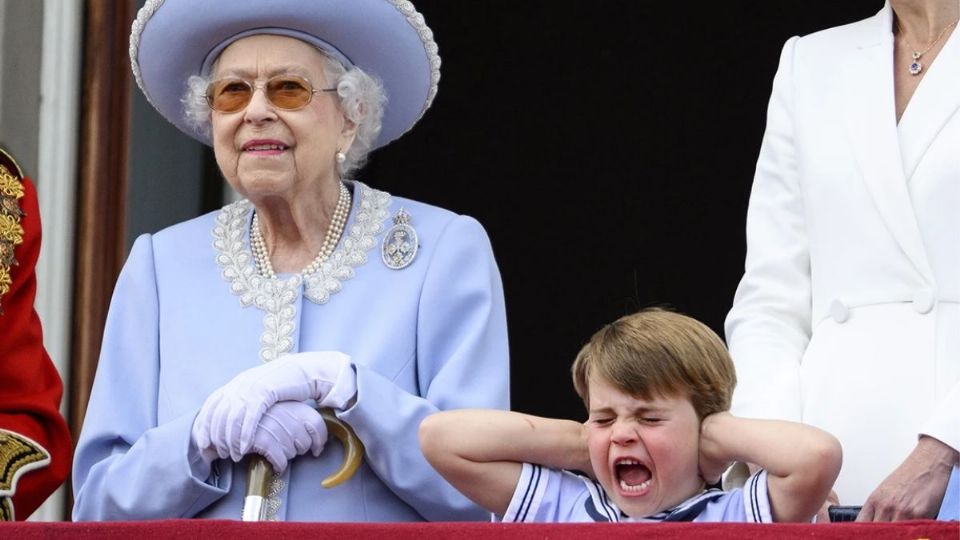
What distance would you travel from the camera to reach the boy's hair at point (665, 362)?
11.0ft

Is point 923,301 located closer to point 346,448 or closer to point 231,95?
point 346,448

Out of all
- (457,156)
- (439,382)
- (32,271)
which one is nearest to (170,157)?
(457,156)

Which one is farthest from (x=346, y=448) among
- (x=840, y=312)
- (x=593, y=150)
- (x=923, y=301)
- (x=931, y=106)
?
(x=593, y=150)

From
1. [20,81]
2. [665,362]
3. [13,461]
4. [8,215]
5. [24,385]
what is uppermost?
[20,81]

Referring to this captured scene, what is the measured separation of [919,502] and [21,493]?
4.94ft

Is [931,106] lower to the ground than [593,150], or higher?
higher

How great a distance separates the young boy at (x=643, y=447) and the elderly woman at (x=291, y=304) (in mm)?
209

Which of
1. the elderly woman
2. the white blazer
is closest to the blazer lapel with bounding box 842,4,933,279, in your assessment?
the white blazer

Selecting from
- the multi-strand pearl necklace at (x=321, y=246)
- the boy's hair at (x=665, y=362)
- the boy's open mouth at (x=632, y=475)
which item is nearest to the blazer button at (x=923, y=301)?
the boy's hair at (x=665, y=362)

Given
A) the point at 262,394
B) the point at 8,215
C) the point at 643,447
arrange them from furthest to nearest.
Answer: the point at 8,215 < the point at 262,394 < the point at 643,447

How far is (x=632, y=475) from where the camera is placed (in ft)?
11.0

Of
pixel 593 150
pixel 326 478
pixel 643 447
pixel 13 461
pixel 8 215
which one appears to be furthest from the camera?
pixel 593 150

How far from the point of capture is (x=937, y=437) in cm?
335

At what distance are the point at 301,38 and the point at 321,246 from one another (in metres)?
0.36
